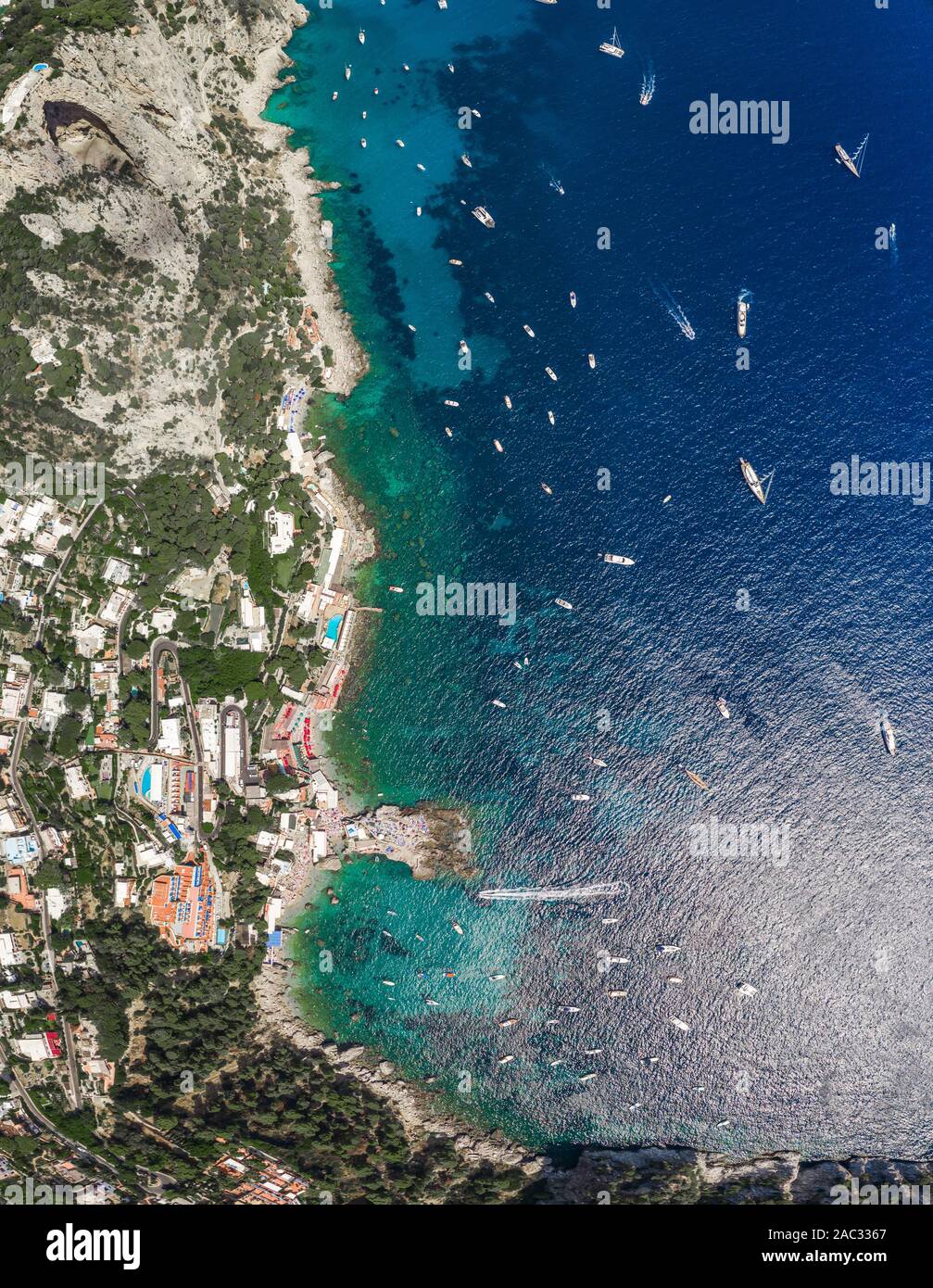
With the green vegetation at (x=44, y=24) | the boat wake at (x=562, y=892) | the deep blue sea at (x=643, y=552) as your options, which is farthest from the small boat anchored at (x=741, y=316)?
the green vegetation at (x=44, y=24)

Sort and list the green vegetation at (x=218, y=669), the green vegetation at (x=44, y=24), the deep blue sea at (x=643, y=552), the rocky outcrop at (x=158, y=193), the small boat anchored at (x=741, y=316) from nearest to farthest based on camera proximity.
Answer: the green vegetation at (x=44, y=24) < the rocky outcrop at (x=158, y=193) < the green vegetation at (x=218, y=669) < the deep blue sea at (x=643, y=552) < the small boat anchored at (x=741, y=316)

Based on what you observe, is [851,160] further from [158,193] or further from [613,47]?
[158,193]

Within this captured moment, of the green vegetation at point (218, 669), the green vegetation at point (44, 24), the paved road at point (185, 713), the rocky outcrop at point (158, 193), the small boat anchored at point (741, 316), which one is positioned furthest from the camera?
the small boat anchored at point (741, 316)

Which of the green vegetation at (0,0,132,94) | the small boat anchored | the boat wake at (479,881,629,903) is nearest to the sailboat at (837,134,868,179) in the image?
the small boat anchored

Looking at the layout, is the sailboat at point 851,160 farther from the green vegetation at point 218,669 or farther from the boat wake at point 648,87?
the green vegetation at point 218,669

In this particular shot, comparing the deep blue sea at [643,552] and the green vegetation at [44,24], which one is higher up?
the green vegetation at [44,24]
